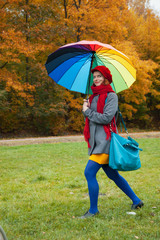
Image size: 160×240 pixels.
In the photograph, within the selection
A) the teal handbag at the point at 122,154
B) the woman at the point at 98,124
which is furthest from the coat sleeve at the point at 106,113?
the teal handbag at the point at 122,154

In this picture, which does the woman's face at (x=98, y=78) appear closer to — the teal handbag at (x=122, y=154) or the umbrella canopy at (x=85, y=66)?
the umbrella canopy at (x=85, y=66)

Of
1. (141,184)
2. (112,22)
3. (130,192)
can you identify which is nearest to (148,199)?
(130,192)

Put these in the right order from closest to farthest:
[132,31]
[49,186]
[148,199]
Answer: [148,199] < [49,186] < [132,31]

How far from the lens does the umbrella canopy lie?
4055 mm

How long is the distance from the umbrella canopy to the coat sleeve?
54cm

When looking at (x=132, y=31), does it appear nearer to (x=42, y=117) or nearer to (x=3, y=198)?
(x=42, y=117)

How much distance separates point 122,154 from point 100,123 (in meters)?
0.50

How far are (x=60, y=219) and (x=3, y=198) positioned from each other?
1.46 metres

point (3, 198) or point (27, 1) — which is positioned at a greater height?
point (27, 1)

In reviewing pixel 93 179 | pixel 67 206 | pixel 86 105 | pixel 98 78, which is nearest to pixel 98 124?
pixel 86 105

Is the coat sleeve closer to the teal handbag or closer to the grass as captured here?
the teal handbag

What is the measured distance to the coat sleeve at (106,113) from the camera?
3.63 m

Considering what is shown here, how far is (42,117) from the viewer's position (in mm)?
20906

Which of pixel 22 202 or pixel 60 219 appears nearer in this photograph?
pixel 60 219
